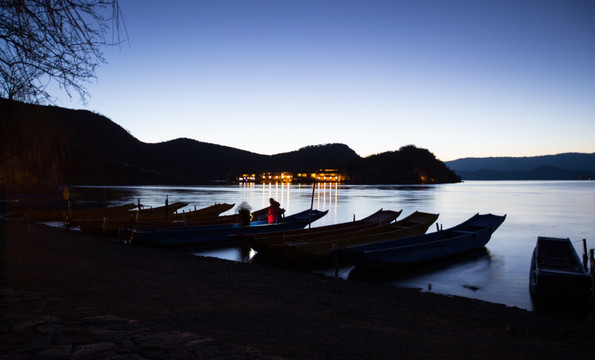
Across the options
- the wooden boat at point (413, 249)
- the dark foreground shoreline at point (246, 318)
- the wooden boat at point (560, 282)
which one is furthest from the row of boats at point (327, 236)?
the wooden boat at point (560, 282)

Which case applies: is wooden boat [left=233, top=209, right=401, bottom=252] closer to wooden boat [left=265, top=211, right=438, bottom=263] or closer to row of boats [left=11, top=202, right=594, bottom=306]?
row of boats [left=11, top=202, right=594, bottom=306]

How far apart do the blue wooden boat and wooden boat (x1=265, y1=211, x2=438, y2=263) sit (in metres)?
1.77

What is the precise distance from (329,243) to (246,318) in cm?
722

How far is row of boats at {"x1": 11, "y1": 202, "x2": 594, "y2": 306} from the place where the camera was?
9.95 m

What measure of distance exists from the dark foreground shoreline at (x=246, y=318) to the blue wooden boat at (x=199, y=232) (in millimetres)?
5264

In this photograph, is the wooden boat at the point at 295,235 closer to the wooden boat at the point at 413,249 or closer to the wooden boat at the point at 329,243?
the wooden boat at the point at 329,243

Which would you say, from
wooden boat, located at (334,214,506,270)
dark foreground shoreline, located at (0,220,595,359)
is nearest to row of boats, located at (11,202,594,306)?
wooden boat, located at (334,214,506,270)

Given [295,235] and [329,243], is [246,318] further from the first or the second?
[295,235]

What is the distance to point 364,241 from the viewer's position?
13.7 metres

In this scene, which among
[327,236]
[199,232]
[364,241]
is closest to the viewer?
[364,241]

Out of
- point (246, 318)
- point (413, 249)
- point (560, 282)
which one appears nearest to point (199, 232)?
point (413, 249)

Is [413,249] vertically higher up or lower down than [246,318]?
lower down

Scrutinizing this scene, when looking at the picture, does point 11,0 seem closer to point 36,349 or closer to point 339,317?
point 36,349

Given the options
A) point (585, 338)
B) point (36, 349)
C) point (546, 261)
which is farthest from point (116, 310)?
point (546, 261)
